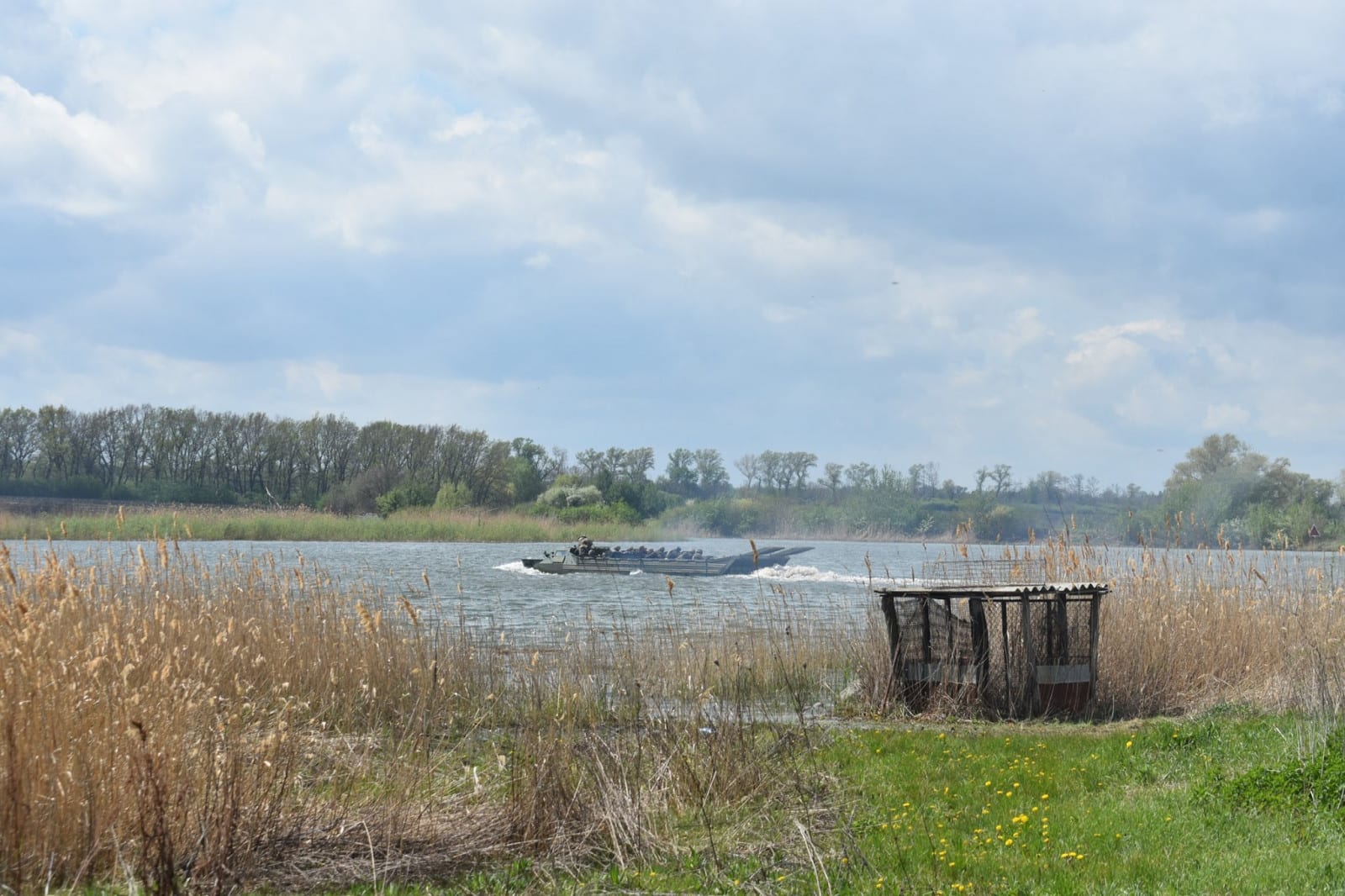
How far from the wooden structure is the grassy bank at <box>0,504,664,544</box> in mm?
34048

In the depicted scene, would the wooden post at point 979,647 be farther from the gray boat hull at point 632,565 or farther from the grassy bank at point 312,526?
the grassy bank at point 312,526

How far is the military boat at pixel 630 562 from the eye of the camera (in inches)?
1348

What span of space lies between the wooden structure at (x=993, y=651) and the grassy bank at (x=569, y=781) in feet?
0.99

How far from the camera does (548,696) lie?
9164 mm

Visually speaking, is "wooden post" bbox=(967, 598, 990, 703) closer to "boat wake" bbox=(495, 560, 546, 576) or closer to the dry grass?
the dry grass

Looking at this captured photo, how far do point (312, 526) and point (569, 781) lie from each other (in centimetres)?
4363

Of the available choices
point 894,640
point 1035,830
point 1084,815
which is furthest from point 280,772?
point 894,640

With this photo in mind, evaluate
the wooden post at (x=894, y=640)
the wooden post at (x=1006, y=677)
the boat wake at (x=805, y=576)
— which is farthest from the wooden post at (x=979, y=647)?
the boat wake at (x=805, y=576)

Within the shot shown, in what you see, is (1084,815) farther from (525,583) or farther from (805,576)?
(805,576)

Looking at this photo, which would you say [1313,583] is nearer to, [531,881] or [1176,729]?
[1176,729]

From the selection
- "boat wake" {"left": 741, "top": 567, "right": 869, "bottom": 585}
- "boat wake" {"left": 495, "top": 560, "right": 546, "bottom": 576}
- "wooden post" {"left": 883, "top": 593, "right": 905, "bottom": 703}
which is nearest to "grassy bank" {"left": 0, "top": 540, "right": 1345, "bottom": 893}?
"wooden post" {"left": 883, "top": 593, "right": 905, "bottom": 703}

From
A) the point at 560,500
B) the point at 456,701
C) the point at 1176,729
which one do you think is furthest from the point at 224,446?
the point at 1176,729

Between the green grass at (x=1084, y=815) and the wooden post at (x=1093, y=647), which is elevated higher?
the wooden post at (x=1093, y=647)

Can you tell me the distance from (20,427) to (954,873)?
6532 cm
